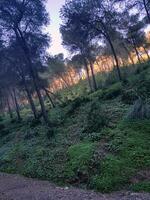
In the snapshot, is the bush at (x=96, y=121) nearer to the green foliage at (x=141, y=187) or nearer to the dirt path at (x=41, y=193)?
the dirt path at (x=41, y=193)

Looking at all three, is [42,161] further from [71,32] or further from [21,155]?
[71,32]

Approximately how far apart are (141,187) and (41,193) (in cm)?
322

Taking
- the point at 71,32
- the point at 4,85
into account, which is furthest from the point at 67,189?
the point at 71,32

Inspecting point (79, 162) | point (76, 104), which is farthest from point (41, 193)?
point (76, 104)

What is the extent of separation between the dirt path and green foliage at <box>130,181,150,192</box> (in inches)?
11.2

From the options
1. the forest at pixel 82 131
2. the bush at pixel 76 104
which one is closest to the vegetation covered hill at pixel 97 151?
the forest at pixel 82 131

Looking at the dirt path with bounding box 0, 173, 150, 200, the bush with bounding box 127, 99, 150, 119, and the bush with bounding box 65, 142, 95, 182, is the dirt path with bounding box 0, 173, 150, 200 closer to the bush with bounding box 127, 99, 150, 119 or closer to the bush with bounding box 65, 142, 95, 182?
the bush with bounding box 65, 142, 95, 182

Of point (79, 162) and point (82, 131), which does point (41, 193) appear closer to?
point (79, 162)

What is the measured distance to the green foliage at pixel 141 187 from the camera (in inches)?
338

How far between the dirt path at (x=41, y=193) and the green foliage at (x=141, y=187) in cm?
28

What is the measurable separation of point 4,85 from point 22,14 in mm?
13598

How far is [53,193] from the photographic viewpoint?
31.2ft

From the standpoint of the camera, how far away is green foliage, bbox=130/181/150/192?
338 inches

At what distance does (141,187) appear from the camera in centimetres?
870
